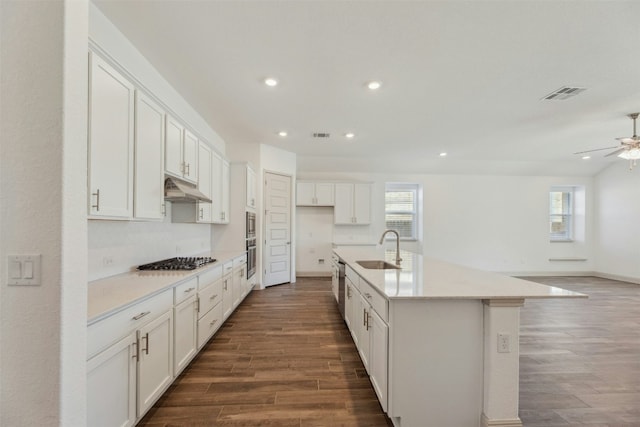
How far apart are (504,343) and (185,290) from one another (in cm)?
231

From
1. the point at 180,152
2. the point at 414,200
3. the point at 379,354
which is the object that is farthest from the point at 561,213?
the point at 180,152

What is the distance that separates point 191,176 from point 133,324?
189 cm

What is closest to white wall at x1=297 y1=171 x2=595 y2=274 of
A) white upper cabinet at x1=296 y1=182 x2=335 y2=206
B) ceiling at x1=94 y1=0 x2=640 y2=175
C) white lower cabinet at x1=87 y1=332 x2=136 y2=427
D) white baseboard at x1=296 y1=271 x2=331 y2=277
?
white upper cabinet at x1=296 y1=182 x2=335 y2=206

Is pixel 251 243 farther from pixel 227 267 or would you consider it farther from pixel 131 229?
pixel 131 229

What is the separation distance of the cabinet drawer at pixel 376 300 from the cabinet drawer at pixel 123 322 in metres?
1.51

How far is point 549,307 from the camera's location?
14.2 ft

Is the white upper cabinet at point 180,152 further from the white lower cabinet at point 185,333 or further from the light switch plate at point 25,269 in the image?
the light switch plate at point 25,269

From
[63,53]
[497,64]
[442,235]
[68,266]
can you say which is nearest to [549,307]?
[442,235]

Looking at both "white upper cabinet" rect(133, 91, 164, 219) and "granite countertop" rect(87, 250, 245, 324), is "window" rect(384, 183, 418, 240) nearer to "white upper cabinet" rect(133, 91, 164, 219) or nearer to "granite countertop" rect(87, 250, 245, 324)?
"granite countertop" rect(87, 250, 245, 324)

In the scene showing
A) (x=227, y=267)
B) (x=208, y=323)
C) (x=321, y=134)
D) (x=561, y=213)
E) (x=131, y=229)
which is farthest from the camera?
(x=561, y=213)

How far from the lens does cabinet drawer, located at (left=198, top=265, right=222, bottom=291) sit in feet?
8.36

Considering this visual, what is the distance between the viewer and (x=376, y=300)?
6.44 ft

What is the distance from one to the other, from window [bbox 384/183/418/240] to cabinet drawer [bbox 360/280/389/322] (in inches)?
210

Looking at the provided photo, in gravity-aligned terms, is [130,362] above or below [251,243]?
below
